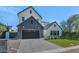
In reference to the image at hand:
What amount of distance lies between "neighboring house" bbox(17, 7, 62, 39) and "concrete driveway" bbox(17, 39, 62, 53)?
0.14m

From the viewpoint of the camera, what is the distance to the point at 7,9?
54.9ft

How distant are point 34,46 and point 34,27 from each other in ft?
1.53

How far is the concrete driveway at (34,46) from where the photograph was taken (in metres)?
16.8

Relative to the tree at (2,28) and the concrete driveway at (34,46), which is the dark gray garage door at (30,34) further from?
the tree at (2,28)

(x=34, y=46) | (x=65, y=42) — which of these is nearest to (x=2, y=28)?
(x=34, y=46)

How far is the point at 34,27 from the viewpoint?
17.0 meters

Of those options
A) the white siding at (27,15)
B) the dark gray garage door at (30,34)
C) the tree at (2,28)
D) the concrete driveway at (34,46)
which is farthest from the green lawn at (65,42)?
the tree at (2,28)

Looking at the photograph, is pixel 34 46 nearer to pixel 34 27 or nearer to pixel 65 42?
pixel 34 27

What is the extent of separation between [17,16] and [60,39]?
1120 millimetres
